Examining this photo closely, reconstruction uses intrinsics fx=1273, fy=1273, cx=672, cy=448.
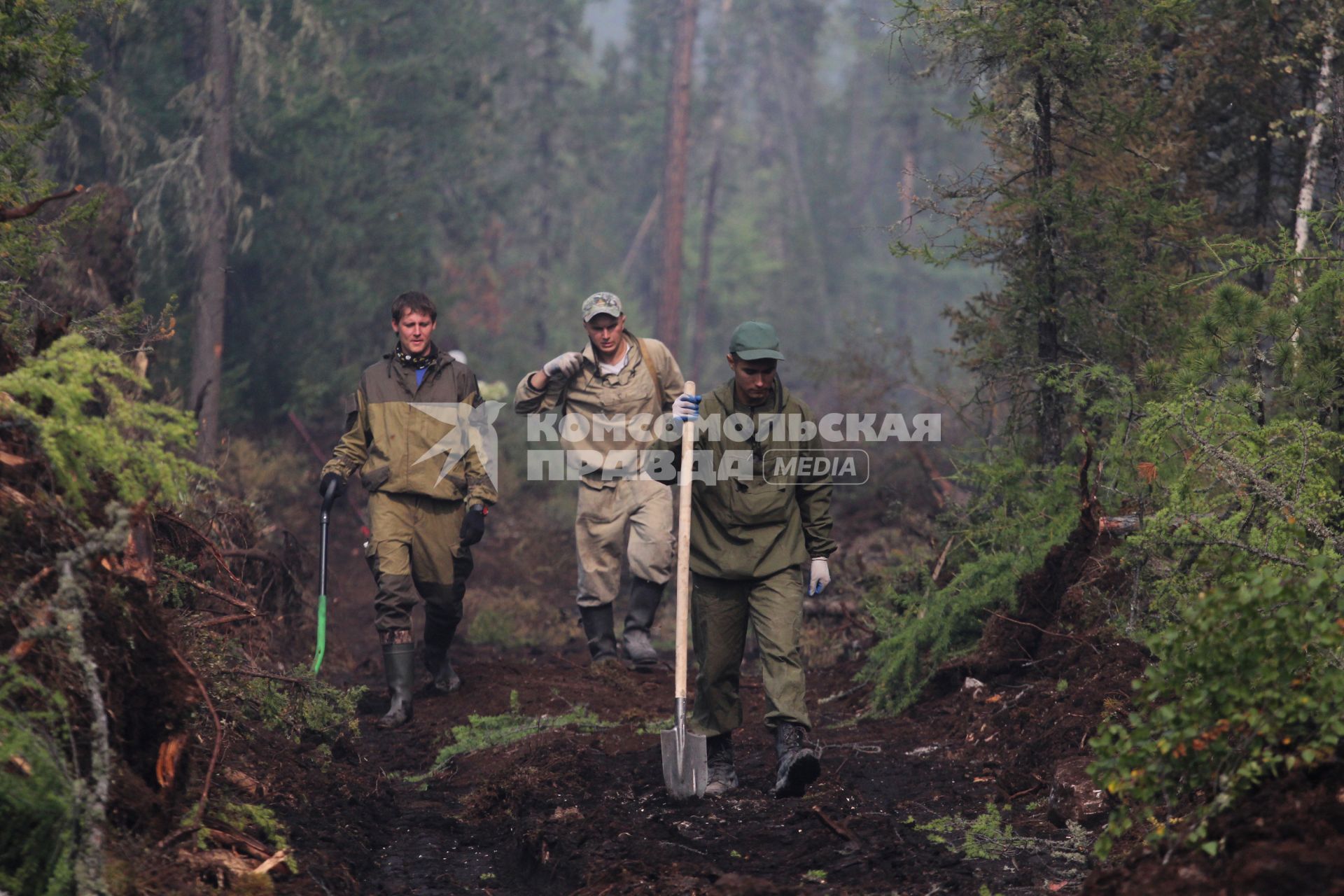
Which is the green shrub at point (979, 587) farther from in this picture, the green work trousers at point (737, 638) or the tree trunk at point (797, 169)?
the tree trunk at point (797, 169)

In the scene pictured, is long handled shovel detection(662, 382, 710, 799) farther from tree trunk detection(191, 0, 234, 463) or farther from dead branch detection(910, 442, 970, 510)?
tree trunk detection(191, 0, 234, 463)

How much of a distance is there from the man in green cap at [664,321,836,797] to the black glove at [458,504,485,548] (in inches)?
84.3

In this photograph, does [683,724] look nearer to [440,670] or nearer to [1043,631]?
[1043,631]

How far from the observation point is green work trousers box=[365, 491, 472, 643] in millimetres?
8227

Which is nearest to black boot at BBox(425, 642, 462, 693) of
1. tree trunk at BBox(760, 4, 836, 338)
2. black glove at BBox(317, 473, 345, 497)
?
black glove at BBox(317, 473, 345, 497)

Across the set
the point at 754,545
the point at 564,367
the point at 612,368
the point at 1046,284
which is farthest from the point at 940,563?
the point at 754,545

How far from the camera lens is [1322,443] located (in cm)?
589

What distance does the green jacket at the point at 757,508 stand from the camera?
6.35m

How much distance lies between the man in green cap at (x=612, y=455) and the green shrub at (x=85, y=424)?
15.0 feet

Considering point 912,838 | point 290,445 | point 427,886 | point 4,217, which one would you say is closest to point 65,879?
point 427,886

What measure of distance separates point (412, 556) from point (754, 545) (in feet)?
9.89

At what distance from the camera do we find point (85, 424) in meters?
4.42

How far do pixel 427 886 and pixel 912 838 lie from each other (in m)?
2.05

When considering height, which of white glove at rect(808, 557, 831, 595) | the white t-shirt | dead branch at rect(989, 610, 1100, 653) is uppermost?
the white t-shirt
